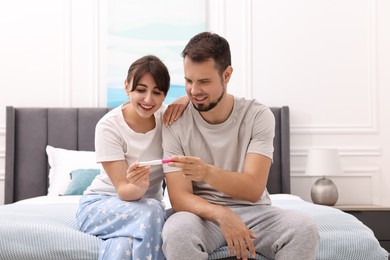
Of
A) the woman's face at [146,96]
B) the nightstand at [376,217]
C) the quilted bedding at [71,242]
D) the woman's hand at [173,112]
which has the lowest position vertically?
the nightstand at [376,217]

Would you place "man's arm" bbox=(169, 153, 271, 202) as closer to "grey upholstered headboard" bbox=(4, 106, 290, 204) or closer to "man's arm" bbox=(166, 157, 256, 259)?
"man's arm" bbox=(166, 157, 256, 259)

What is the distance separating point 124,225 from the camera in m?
2.29

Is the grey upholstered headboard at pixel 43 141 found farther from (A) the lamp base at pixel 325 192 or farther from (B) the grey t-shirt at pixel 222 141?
(B) the grey t-shirt at pixel 222 141

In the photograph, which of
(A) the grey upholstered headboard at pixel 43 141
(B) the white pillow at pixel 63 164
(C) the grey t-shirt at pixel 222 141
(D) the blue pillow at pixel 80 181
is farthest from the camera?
(A) the grey upholstered headboard at pixel 43 141

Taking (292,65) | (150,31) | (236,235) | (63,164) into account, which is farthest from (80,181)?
(236,235)

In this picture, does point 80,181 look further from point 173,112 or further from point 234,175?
point 234,175

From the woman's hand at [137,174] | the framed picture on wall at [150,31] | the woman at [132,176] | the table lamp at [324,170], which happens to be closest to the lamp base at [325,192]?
the table lamp at [324,170]

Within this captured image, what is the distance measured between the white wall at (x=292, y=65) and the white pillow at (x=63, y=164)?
517 millimetres

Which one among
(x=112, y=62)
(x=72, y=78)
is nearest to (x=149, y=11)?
(x=112, y=62)

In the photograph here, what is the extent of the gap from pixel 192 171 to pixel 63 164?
7.62 ft

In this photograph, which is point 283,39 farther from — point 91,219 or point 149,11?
point 91,219

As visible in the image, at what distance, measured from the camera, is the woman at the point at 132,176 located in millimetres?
2201

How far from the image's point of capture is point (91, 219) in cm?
241

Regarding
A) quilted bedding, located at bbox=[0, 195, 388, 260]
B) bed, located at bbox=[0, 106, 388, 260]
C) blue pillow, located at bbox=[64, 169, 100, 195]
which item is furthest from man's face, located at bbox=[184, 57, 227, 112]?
blue pillow, located at bbox=[64, 169, 100, 195]
